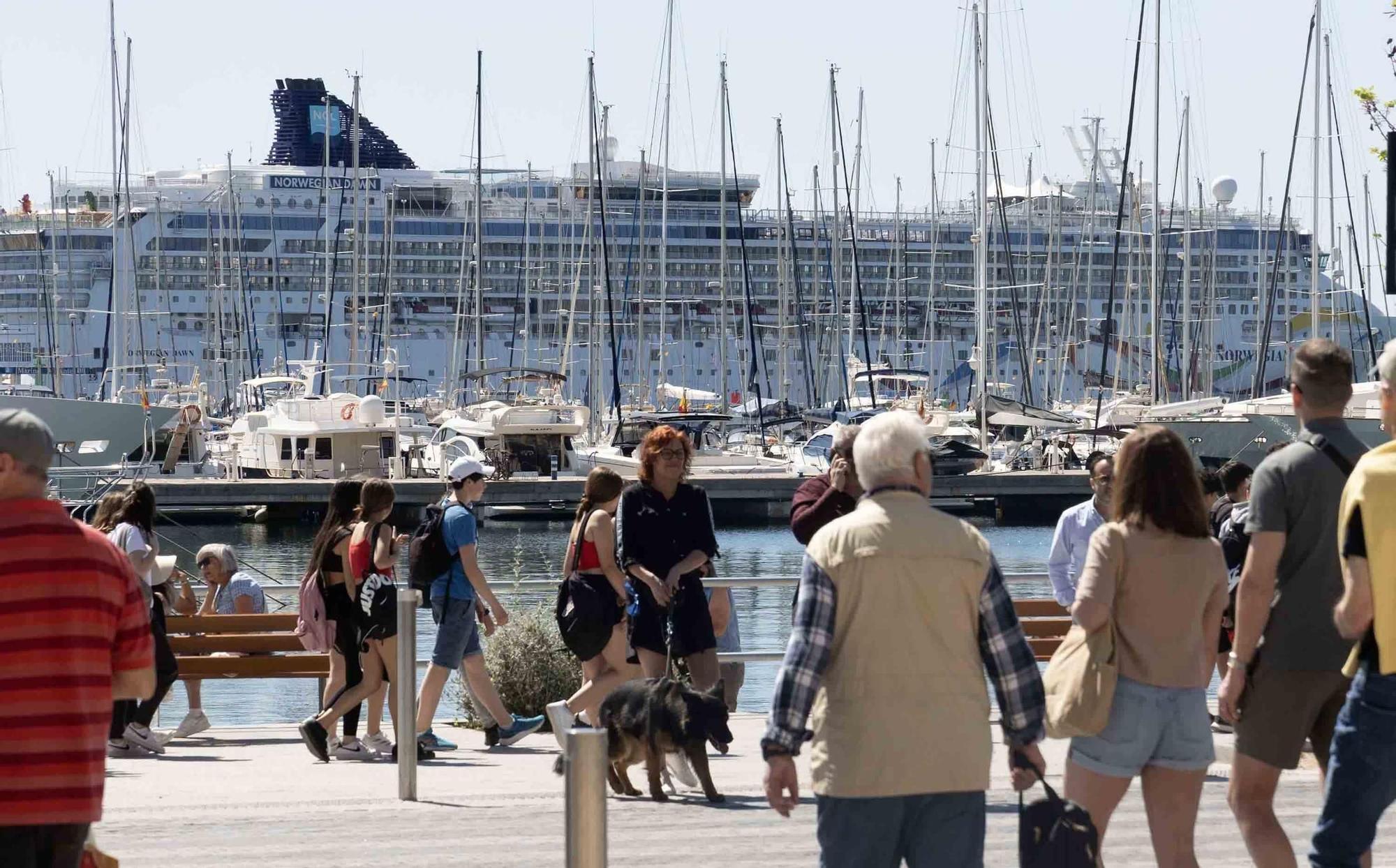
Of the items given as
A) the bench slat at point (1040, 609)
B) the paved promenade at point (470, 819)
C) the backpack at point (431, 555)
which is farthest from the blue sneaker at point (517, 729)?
the bench slat at point (1040, 609)

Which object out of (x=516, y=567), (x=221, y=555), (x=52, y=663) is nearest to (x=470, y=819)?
(x=52, y=663)

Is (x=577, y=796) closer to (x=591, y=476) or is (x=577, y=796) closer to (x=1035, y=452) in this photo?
(x=591, y=476)

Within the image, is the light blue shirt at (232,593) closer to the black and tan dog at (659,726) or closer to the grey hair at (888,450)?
the black and tan dog at (659,726)

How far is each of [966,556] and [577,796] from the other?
0.92 metres

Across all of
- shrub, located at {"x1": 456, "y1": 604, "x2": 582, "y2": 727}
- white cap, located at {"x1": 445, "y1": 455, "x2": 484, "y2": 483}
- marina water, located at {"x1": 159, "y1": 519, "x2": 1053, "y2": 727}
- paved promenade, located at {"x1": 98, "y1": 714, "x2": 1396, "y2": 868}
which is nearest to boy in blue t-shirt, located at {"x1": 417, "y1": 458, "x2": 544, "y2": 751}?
white cap, located at {"x1": 445, "y1": 455, "x2": 484, "y2": 483}

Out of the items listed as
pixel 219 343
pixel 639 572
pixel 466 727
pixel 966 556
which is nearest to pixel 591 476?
pixel 639 572

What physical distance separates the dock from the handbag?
3355cm

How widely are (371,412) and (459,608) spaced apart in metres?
33.5

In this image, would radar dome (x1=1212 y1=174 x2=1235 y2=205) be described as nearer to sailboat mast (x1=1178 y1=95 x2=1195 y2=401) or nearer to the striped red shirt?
sailboat mast (x1=1178 y1=95 x2=1195 y2=401)

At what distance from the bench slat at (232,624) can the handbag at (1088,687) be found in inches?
215

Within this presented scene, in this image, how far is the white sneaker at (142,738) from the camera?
8.28m

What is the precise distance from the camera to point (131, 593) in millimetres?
3838

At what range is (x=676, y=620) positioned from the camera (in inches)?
288

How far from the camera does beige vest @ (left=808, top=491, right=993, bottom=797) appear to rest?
3.90 m
